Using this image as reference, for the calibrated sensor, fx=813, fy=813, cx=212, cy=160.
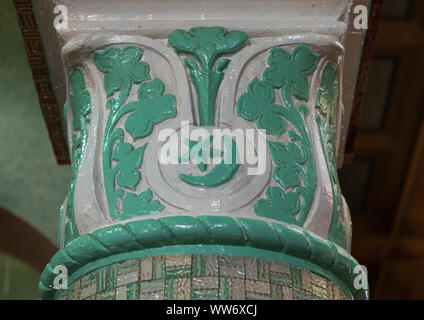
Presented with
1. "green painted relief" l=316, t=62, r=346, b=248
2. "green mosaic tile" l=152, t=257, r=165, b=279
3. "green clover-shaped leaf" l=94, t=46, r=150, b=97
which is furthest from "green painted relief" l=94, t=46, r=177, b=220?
"green painted relief" l=316, t=62, r=346, b=248

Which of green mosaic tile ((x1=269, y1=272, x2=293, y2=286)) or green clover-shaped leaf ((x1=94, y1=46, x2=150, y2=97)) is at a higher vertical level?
green clover-shaped leaf ((x1=94, y1=46, x2=150, y2=97))

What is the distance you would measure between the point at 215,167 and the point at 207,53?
316 mm

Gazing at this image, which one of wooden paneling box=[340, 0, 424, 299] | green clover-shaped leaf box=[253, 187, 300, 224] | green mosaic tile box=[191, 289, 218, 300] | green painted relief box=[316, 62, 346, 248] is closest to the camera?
green mosaic tile box=[191, 289, 218, 300]

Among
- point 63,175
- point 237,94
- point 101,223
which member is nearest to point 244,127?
point 237,94

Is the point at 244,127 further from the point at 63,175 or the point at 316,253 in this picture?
the point at 63,175

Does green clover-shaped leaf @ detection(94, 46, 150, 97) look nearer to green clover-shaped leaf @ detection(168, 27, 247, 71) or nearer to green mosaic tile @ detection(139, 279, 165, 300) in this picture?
green clover-shaped leaf @ detection(168, 27, 247, 71)

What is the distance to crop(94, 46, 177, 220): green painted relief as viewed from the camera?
1.69 metres

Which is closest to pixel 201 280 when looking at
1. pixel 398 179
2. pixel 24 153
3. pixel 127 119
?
pixel 127 119

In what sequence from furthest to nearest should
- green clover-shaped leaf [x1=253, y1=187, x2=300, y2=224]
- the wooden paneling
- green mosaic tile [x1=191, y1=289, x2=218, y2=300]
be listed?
the wooden paneling
green clover-shaped leaf [x1=253, y1=187, x2=300, y2=224]
green mosaic tile [x1=191, y1=289, x2=218, y2=300]

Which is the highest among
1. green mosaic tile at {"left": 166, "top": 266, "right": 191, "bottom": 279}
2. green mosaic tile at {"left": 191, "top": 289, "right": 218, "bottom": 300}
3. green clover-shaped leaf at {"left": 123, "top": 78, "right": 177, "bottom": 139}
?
green clover-shaped leaf at {"left": 123, "top": 78, "right": 177, "bottom": 139}

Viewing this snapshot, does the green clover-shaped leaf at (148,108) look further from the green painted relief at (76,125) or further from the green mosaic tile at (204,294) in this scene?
the green mosaic tile at (204,294)

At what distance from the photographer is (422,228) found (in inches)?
190

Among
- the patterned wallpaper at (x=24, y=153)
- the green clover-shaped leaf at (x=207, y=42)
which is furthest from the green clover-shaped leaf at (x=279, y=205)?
the patterned wallpaper at (x=24, y=153)

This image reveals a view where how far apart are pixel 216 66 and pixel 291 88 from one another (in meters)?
0.18
